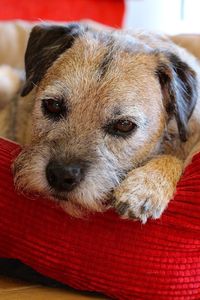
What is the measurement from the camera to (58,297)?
69.7 inches

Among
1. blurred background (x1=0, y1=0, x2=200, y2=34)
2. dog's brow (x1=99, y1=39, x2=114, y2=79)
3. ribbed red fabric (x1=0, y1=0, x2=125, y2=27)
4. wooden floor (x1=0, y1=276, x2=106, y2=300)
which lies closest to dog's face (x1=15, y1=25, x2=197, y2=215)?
dog's brow (x1=99, y1=39, x2=114, y2=79)

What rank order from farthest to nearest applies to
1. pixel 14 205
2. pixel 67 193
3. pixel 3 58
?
pixel 3 58 → pixel 14 205 → pixel 67 193

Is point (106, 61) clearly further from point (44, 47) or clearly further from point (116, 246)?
point (116, 246)

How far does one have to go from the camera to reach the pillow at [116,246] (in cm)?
169

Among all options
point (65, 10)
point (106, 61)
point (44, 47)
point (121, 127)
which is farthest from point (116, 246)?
point (65, 10)

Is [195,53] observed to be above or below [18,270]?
above

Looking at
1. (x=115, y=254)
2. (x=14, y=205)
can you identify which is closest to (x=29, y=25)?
(x=14, y=205)

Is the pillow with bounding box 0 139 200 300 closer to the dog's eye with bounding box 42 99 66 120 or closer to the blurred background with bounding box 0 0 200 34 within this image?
the dog's eye with bounding box 42 99 66 120

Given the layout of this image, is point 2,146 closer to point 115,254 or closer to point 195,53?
point 115,254

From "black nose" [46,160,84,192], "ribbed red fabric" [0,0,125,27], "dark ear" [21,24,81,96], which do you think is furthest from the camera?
"ribbed red fabric" [0,0,125,27]

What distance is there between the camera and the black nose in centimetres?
167

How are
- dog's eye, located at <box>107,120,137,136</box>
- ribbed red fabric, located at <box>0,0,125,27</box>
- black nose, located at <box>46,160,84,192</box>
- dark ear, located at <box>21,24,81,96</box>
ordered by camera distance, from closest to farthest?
black nose, located at <box>46,160,84,192</box>
dog's eye, located at <box>107,120,137,136</box>
dark ear, located at <box>21,24,81,96</box>
ribbed red fabric, located at <box>0,0,125,27</box>

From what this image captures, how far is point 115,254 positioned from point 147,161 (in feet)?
1.44

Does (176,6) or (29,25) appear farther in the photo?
(176,6)
